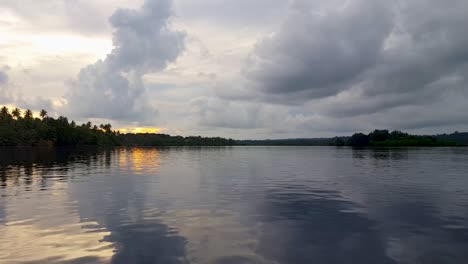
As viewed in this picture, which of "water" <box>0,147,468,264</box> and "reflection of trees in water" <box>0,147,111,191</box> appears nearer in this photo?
"water" <box>0,147,468,264</box>

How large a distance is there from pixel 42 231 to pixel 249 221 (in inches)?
536

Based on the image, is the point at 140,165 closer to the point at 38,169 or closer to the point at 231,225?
the point at 38,169

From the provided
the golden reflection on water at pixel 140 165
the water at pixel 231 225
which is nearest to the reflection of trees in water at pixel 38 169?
the water at pixel 231 225

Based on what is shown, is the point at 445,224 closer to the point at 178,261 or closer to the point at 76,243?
the point at 178,261

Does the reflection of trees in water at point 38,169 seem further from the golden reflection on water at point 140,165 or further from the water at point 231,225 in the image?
the golden reflection on water at point 140,165

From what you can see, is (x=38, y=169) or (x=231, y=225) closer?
(x=231, y=225)

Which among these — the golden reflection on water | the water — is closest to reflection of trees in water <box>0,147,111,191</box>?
the water

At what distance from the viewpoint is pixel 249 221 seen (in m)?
26.3

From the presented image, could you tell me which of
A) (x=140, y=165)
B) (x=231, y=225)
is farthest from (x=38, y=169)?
(x=231, y=225)

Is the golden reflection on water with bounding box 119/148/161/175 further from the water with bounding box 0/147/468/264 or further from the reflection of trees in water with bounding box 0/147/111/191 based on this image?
the water with bounding box 0/147/468/264

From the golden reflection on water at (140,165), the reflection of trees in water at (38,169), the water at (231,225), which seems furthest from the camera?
the golden reflection on water at (140,165)

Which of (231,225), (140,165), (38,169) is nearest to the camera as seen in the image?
(231,225)

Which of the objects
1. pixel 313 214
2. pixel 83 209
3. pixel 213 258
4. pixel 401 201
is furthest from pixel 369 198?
pixel 83 209

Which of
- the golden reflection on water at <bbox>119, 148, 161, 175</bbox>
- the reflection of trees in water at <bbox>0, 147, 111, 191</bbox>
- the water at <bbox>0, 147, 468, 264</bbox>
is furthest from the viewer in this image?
the golden reflection on water at <bbox>119, 148, 161, 175</bbox>
